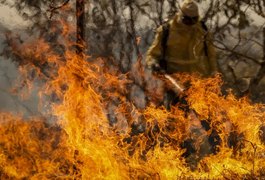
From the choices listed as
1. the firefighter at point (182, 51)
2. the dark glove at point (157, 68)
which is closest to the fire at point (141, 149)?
the firefighter at point (182, 51)

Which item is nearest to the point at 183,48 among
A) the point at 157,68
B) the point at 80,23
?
the point at 157,68

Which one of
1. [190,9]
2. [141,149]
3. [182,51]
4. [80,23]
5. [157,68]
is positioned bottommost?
[141,149]

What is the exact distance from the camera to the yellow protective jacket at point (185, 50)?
641 centimetres

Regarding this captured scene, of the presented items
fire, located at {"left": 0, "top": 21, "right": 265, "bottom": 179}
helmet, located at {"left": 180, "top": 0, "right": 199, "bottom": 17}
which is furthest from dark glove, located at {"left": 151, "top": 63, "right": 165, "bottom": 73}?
helmet, located at {"left": 180, "top": 0, "right": 199, "bottom": 17}

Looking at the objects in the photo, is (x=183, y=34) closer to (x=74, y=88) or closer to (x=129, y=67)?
(x=74, y=88)

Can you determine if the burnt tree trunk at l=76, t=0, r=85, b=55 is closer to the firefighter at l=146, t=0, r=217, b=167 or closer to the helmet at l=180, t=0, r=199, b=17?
the firefighter at l=146, t=0, r=217, b=167

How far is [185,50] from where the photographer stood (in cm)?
656

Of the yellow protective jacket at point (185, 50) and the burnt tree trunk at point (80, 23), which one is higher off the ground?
the burnt tree trunk at point (80, 23)

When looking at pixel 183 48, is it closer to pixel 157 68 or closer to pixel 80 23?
pixel 157 68

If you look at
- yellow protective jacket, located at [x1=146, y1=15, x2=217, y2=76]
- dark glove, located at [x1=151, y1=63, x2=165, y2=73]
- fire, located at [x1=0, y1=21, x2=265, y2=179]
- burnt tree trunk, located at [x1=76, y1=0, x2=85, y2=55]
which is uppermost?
burnt tree trunk, located at [x1=76, y1=0, x2=85, y2=55]

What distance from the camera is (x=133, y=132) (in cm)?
950

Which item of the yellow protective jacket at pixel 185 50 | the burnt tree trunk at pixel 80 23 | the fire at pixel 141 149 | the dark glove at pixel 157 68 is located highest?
the burnt tree trunk at pixel 80 23

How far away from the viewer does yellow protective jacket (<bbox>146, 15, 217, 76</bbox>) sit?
641cm

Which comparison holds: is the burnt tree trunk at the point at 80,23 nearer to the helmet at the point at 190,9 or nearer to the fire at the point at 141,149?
the fire at the point at 141,149
